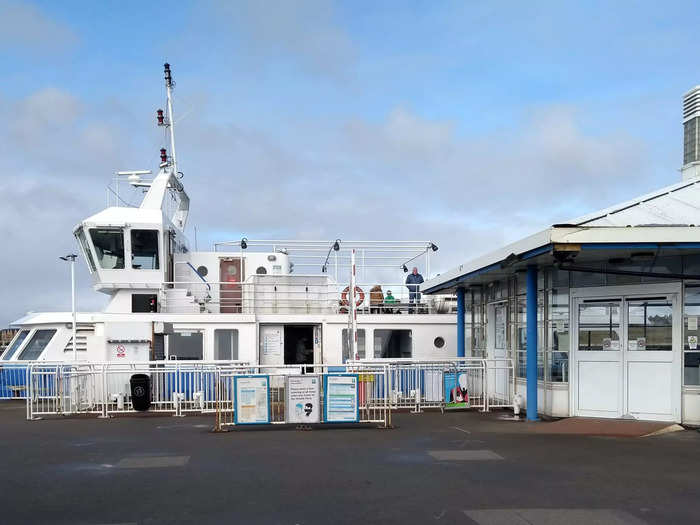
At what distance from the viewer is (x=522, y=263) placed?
15203 mm

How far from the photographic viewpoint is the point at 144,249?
24000 mm

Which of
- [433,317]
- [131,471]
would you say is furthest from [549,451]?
[433,317]

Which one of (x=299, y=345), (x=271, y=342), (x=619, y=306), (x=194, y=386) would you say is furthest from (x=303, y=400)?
(x=299, y=345)

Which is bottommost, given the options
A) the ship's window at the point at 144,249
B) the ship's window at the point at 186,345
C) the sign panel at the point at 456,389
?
the sign panel at the point at 456,389

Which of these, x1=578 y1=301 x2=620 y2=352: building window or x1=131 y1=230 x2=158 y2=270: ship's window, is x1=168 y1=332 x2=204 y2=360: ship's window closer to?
x1=131 y1=230 x2=158 y2=270: ship's window

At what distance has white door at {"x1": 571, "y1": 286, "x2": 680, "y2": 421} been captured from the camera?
13766 mm

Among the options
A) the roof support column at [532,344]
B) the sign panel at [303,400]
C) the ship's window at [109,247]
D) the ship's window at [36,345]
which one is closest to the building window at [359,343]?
the ship's window at [109,247]

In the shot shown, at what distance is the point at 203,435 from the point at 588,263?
8.16 meters

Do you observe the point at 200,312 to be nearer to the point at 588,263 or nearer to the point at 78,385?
the point at 78,385

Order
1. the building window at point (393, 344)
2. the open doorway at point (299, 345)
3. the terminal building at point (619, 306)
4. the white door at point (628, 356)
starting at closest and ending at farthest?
the terminal building at point (619, 306) → the white door at point (628, 356) → the building window at point (393, 344) → the open doorway at point (299, 345)

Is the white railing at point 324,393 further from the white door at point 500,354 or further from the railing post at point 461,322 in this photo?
the railing post at point 461,322

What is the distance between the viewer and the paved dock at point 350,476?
7.41m

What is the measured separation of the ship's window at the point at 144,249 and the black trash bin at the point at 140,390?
269 inches

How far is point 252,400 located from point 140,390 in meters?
4.77
